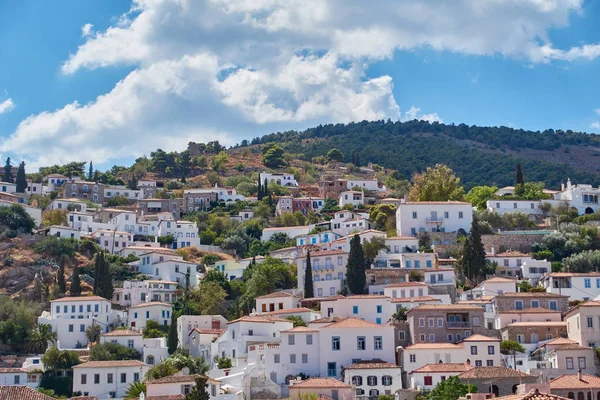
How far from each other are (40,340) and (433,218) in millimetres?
33537

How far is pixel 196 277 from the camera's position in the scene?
9225cm

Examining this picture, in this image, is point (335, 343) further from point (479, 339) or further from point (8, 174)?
point (8, 174)

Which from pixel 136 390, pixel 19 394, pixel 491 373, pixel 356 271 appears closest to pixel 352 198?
pixel 356 271

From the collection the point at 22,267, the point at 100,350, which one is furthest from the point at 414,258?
the point at 22,267

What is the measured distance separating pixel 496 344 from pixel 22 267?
46.5m

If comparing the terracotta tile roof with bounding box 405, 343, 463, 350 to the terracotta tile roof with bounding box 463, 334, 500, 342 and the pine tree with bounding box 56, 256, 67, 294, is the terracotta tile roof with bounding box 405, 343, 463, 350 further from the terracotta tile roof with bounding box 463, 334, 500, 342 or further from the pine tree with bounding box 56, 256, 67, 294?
the pine tree with bounding box 56, 256, 67, 294

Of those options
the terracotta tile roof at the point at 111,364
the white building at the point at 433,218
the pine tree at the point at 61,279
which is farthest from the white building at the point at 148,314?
the white building at the point at 433,218

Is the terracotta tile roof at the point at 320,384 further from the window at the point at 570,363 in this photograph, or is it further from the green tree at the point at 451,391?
the window at the point at 570,363

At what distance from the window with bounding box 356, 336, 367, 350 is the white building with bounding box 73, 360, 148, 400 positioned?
14.5 metres

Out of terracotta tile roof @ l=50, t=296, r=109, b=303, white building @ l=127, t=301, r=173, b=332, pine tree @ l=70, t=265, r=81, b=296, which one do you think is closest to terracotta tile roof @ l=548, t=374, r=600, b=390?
white building @ l=127, t=301, r=173, b=332

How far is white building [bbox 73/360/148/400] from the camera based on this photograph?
68.3 m

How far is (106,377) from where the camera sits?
68.7 metres

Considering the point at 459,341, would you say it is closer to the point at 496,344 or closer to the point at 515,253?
the point at 496,344

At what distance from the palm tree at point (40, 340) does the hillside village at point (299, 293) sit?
10 centimetres
